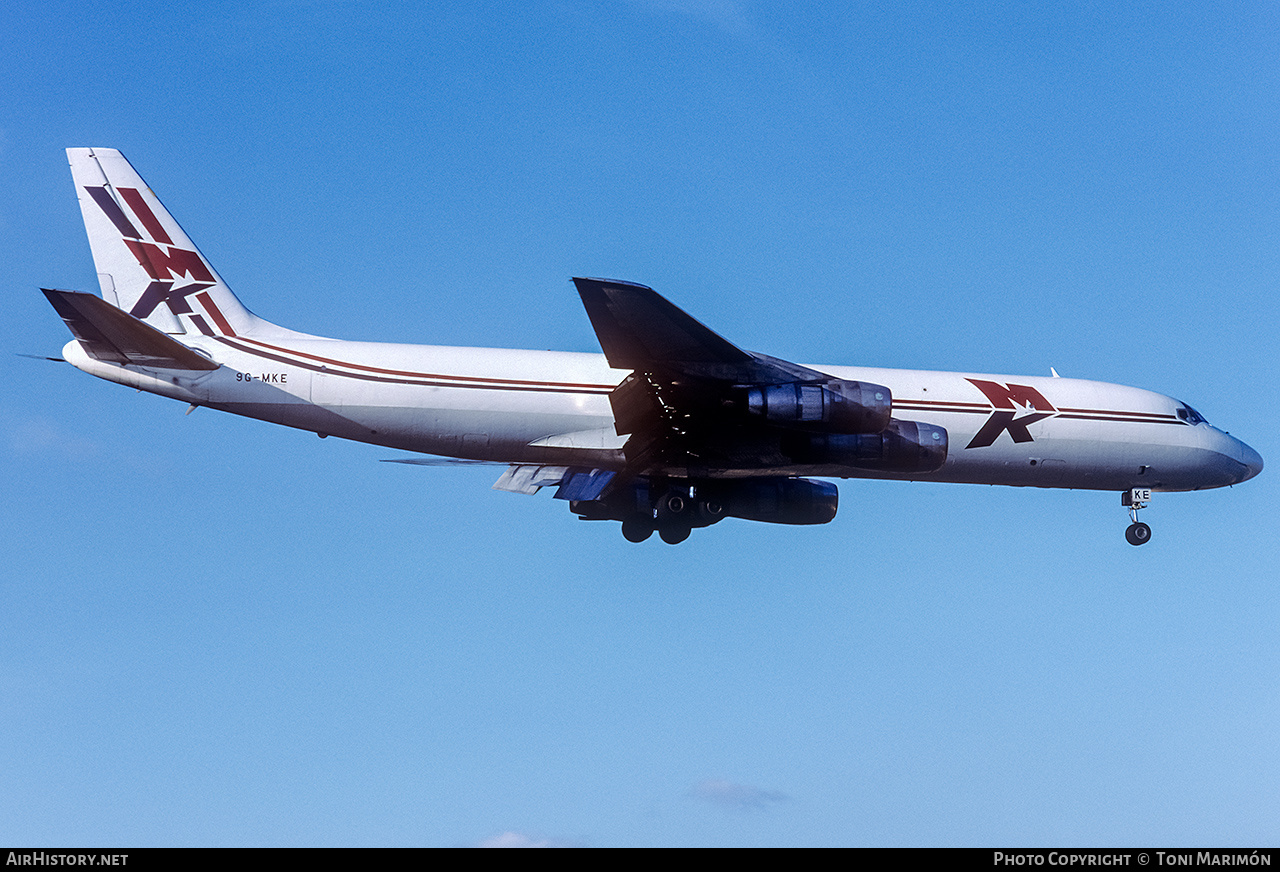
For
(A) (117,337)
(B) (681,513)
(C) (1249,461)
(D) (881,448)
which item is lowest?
(B) (681,513)

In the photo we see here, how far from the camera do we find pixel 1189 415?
26328 mm

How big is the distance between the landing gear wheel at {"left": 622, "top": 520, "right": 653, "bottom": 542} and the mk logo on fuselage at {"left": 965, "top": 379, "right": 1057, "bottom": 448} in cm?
651

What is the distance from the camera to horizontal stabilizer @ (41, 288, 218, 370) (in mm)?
19984

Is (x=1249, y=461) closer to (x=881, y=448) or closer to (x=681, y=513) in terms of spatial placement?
(x=881, y=448)

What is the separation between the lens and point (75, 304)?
65.5 ft

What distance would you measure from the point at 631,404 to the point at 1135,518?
37.6 feet

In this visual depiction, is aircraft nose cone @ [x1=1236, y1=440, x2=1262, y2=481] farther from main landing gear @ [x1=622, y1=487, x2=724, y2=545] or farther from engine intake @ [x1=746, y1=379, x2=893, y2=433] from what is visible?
main landing gear @ [x1=622, y1=487, x2=724, y2=545]

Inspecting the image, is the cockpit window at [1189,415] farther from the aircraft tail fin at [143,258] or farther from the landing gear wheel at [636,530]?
the aircraft tail fin at [143,258]

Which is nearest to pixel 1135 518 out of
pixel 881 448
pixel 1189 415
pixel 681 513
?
pixel 1189 415

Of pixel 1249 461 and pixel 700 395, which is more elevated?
pixel 1249 461

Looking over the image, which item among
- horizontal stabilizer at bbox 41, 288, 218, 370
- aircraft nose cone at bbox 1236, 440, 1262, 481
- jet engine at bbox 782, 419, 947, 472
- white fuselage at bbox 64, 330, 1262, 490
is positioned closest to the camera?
horizontal stabilizer at bbox 41, 288, 218, 370

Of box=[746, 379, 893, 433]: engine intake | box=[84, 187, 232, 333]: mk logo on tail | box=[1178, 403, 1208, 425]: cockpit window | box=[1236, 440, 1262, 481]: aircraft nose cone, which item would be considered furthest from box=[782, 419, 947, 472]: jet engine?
box=[84, 187, 232, 333]: mk logo on tail
